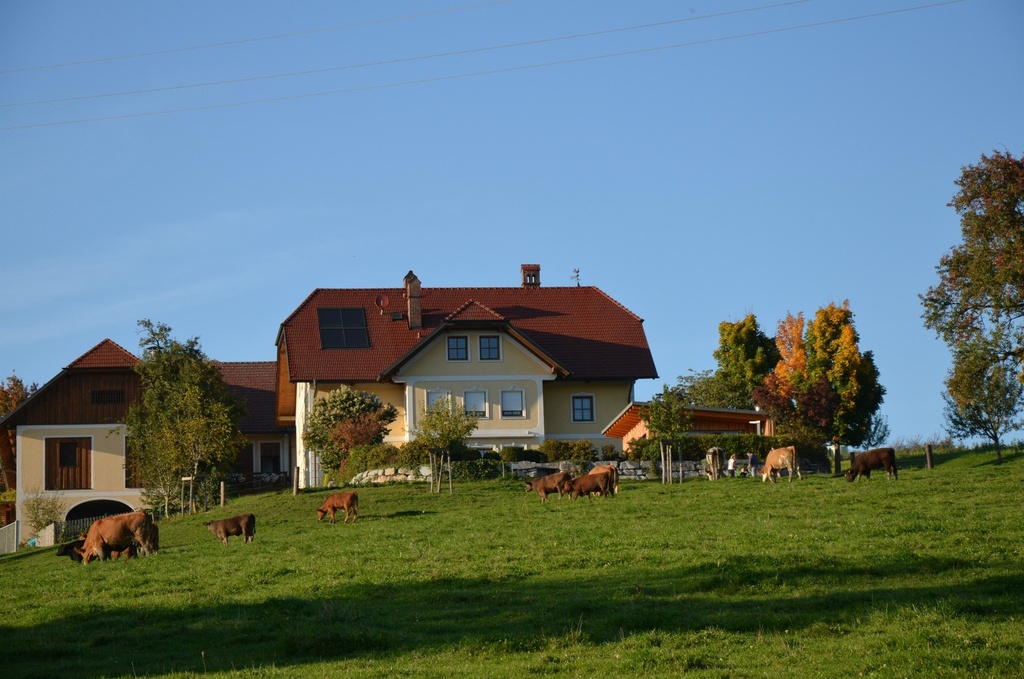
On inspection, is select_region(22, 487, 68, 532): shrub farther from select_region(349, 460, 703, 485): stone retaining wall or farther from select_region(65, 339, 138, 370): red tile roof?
select_region(349, 460, 703, 485): stone retaining wall

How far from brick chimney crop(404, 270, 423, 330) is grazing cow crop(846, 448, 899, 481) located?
1151 inches

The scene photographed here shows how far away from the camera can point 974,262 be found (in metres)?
41.0

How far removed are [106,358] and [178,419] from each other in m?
19.5

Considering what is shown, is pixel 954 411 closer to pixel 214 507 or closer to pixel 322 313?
pixel 322 313

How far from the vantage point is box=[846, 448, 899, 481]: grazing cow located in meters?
33.2

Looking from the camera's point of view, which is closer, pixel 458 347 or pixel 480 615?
pixel 480 615

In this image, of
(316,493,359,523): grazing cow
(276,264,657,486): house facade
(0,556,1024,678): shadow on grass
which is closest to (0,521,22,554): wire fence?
(276,264,657,486): house facade

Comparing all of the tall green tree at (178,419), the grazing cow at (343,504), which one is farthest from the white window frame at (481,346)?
the grazing cow at (343,504)

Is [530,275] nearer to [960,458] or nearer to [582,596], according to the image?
[960,458]

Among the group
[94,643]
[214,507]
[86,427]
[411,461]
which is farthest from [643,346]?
[94,643]

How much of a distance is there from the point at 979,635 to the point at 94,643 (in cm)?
1204

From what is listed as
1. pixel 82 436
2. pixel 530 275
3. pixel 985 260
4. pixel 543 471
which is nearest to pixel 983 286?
pixel 985 260

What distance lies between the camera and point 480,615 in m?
17.7

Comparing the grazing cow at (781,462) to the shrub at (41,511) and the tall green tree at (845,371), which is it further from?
the shrub at (41,511)
